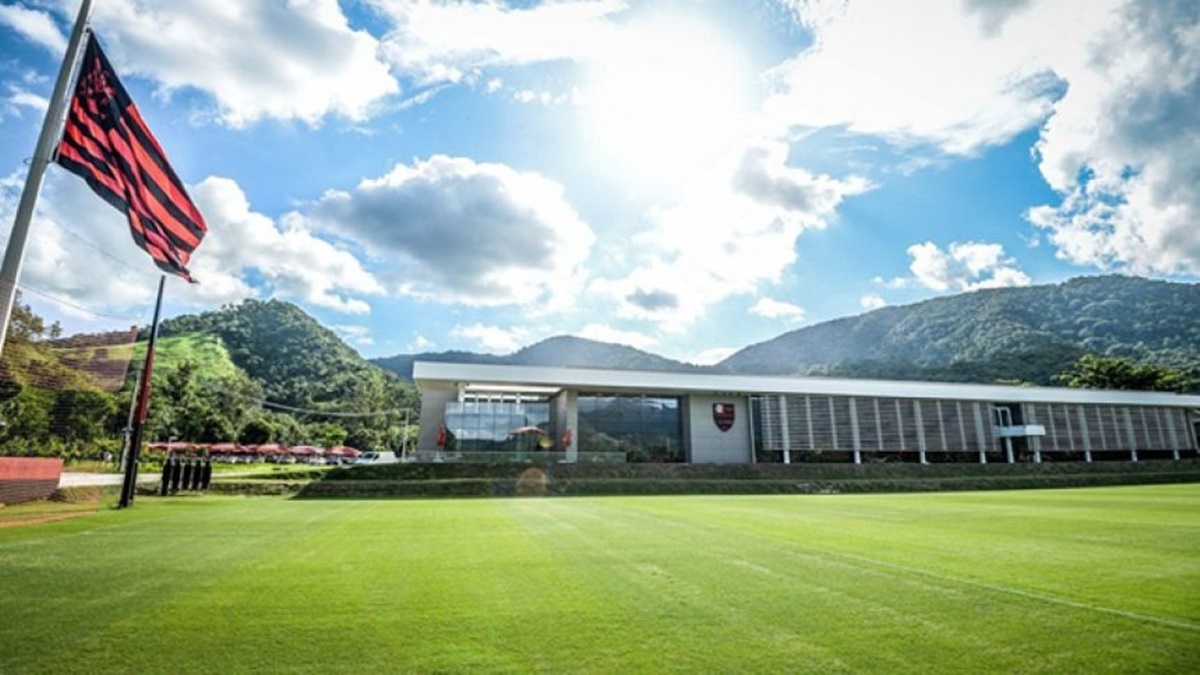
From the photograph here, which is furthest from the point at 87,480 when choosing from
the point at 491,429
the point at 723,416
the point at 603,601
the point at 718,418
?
the point at 723,416

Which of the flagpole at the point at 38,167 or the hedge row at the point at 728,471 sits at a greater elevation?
the flagpole at the point at 38,167

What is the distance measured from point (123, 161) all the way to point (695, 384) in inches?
1428

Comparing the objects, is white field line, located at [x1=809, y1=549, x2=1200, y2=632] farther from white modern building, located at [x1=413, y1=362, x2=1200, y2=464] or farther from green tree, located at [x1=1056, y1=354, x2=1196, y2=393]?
green tree, located at [x1=1056, y1=354, x2=1196, y2=393]

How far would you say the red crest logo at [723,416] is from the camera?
4262 cm

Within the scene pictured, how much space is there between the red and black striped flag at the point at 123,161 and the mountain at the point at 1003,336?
80.8m

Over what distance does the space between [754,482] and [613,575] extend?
2720 centimetres

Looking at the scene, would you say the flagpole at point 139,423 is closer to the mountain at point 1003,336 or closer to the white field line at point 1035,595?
the white field line at point 1035,595

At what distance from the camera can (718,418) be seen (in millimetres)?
42656

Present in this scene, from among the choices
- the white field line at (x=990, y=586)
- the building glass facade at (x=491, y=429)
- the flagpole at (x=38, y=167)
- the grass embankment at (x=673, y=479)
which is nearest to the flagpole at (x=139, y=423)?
the grass embankment at (x=673, y=479)

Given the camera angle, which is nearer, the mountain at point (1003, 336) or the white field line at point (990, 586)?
the white field line at point (990, 586)

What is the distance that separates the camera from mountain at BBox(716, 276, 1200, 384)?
3501 inches

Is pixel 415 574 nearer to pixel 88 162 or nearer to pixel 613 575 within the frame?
pixel 613 575

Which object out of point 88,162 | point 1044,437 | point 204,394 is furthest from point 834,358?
point 88,162

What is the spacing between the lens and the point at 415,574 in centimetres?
685
